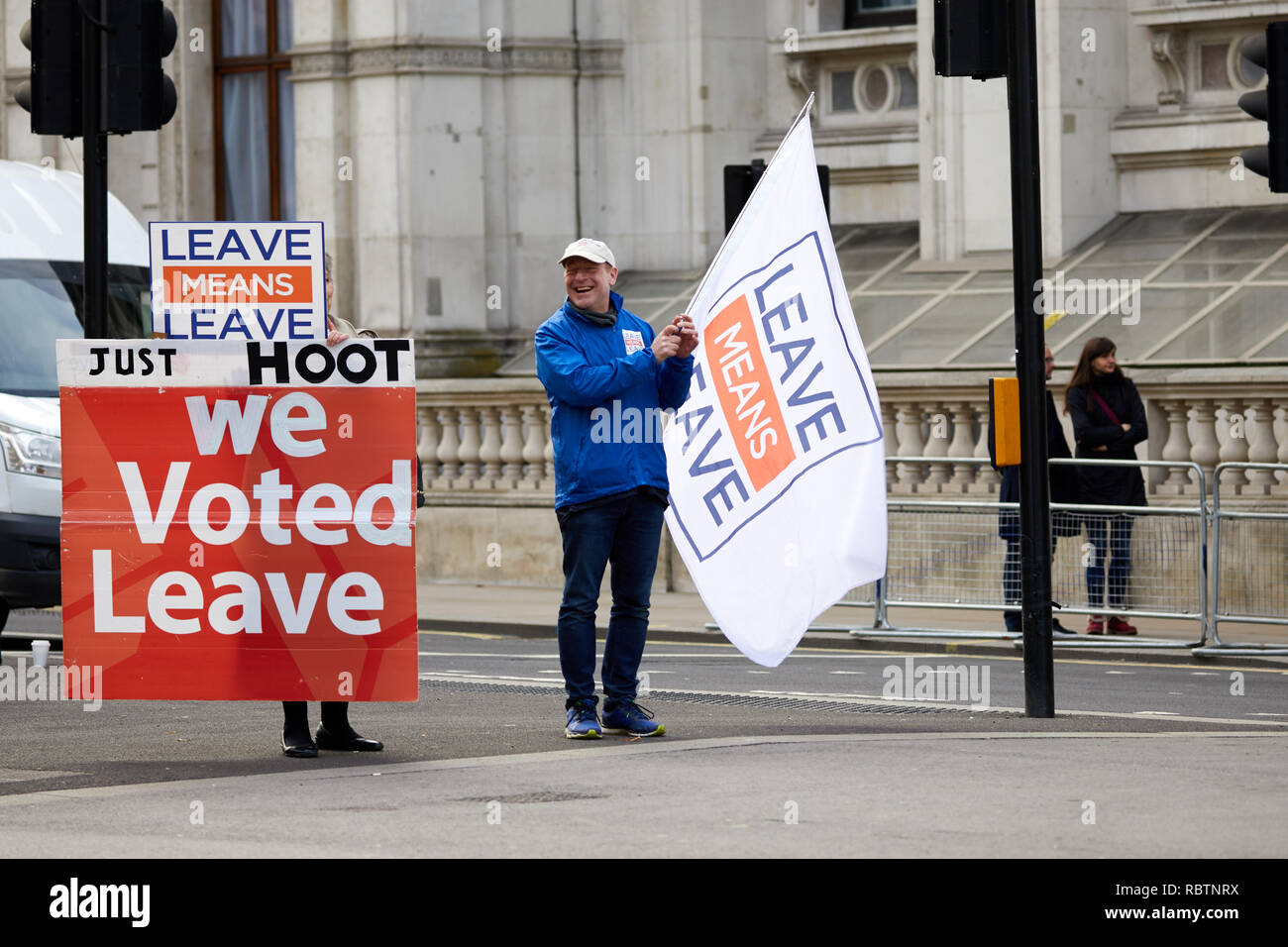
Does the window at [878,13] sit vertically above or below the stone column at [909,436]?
above

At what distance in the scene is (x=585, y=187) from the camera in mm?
25391

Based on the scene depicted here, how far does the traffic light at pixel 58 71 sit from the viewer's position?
526 inches

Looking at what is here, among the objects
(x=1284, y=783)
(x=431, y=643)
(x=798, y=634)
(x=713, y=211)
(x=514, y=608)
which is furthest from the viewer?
(x=713, y=211)

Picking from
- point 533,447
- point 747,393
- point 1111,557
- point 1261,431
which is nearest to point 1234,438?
point 1261,431

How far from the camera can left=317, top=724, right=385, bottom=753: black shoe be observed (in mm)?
10547

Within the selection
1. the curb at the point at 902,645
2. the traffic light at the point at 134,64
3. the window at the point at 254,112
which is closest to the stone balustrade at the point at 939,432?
the curb at the point at 902,645

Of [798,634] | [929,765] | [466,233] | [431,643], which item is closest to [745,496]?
[798,634]

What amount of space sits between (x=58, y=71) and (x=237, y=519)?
4.03 metres

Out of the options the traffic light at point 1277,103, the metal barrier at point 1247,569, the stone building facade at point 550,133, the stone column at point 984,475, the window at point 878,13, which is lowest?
the metal barrier at point 1247,569

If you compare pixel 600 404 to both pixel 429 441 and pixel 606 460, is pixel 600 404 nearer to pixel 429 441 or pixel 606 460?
pixel 606 460

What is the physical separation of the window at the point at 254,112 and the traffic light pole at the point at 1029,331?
1676 centimetres

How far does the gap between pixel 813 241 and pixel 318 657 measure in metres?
3.02

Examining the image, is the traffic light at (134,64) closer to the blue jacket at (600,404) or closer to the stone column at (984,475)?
the blue jacket at (600,404)

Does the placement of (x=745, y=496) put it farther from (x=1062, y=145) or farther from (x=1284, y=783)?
(x=1062, y=145)
